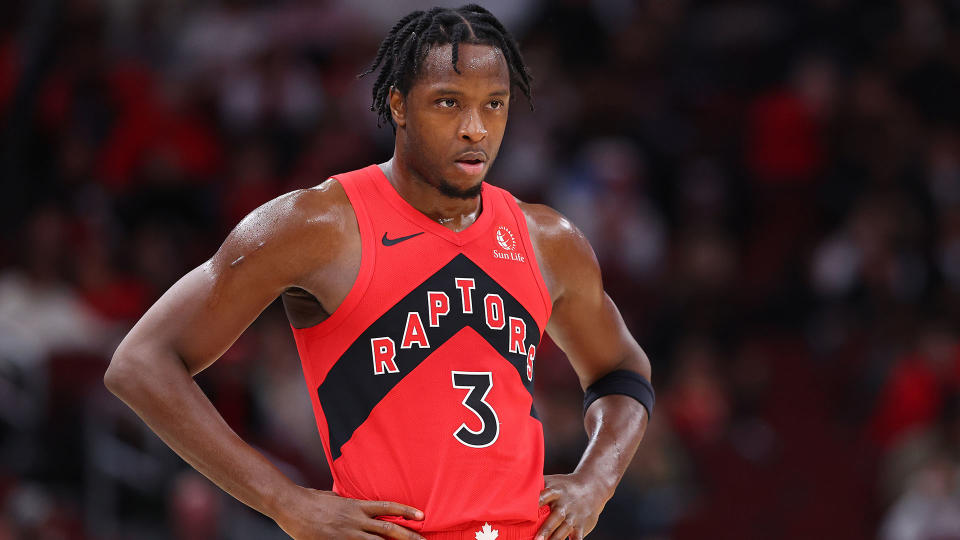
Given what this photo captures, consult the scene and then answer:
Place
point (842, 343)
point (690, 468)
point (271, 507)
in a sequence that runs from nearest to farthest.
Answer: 1. point (271, 507)
2. point (690, 468)
3. point (842, 343)

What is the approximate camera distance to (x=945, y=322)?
9820 mm

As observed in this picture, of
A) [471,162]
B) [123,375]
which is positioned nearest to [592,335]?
[471,162]

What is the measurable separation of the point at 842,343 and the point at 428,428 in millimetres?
7405

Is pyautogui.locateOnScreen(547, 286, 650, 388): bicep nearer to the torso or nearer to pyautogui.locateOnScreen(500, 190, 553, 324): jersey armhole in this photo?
pyautogui.locateOnScreen(500, 190, 553, 324): jersey armhole

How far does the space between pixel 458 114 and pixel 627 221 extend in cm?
714

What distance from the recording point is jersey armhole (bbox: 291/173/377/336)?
343cm

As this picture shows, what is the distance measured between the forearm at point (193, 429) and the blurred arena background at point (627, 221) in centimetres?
499

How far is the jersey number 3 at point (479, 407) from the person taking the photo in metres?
3.43

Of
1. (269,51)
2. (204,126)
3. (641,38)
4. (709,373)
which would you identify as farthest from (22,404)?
(641,38)

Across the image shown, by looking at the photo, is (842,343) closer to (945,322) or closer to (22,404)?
(945,322)

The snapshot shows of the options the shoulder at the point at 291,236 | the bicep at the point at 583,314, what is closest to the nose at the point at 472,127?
the shoulder at the point at 291,236

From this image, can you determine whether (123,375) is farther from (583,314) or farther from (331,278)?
(583,314)

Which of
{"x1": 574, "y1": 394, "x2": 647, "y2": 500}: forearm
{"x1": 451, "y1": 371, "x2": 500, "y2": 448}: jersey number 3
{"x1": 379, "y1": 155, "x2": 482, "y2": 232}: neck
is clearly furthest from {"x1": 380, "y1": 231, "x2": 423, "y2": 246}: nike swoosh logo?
{"x1": 574, "y1": 394, "x2": 647, "y2": 500}: forearm

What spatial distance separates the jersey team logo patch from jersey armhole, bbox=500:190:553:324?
0.04m
